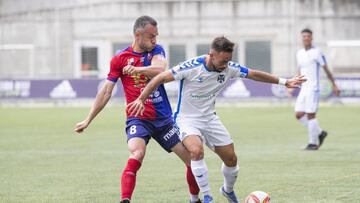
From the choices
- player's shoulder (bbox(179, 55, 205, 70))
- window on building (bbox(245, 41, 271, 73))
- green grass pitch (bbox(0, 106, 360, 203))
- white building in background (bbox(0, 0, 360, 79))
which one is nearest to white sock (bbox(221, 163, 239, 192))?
green grass pitch (bbox(0, 106, 360, 203))

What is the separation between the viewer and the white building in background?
136ft

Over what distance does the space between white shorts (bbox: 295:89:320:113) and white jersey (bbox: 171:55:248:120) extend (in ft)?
26.8

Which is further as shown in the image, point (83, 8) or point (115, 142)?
point (83, 8)

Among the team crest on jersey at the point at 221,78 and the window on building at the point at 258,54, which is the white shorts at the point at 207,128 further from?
the window on building at the point at 258,54

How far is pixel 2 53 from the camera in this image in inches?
1706

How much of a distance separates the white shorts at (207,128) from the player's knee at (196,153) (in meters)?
0.25

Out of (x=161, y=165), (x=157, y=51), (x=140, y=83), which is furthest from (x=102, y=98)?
(x=161, y=165)

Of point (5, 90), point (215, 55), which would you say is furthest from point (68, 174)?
point (5, 90)

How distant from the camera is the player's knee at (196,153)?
1033 centimetres

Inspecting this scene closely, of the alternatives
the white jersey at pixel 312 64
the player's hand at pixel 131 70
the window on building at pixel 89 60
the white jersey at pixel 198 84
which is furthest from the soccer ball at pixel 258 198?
the window on building at pixel 89 60

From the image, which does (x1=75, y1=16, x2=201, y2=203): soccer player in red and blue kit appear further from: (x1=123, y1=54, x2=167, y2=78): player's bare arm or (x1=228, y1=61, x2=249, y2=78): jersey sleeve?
(x1=228, y1=61, x2=249, y2=78): jersey sleeve

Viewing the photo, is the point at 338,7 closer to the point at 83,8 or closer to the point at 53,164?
the point at 83,8

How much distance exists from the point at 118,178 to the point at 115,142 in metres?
7.34

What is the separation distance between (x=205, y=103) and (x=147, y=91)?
870 mm
